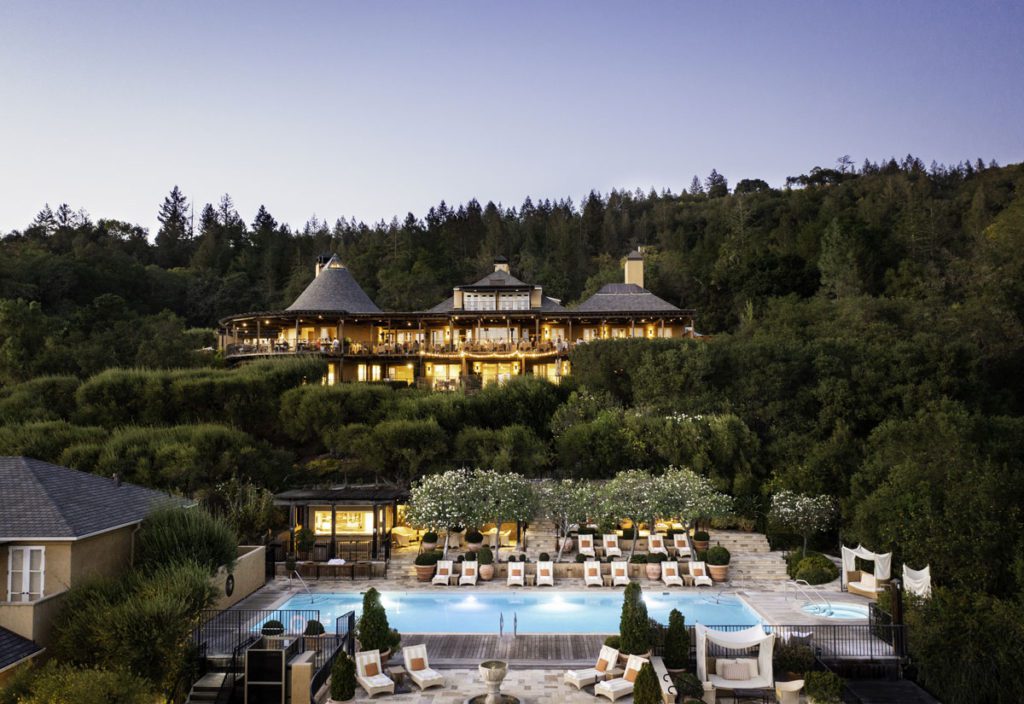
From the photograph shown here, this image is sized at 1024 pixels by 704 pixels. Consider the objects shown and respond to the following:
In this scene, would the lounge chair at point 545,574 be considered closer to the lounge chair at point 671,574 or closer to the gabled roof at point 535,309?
the lounge chair at point 671,574

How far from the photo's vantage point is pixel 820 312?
128 feet

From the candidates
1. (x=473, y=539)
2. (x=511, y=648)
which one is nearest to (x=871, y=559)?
(x=511, y=648)

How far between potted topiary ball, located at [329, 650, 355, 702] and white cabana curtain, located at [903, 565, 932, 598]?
39.0 ft

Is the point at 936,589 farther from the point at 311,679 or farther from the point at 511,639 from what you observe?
the point at 311,679

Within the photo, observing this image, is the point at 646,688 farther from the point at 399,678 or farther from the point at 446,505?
the point at 446,505

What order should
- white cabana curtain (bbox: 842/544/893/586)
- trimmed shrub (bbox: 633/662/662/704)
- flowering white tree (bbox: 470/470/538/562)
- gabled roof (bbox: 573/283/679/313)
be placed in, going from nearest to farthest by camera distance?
trimmed shrub (bbox: 633/662/662/704)
white cabana curtain (bbox: 842/544/893/586)
flowering white tree (bbox: 470/470/538/562)
gabled roof (bbox: 573/283/679/313)

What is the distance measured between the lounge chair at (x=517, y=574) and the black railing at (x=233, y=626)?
5436 mm

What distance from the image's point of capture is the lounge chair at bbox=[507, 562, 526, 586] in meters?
19.5

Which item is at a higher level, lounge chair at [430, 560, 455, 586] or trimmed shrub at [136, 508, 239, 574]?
trimmed shrub at [136, 508, 239, 574]

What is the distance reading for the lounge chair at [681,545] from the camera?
71.4 feet

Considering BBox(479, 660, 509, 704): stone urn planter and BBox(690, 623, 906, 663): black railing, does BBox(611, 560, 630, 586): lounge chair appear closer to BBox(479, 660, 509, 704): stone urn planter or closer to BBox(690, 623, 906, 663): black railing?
BBox(690, 623, 906, 663): black railing

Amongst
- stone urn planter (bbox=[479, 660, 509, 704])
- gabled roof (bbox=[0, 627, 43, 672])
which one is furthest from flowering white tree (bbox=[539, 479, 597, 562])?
gabled roof (bbox=[0, 627, 43, 672])

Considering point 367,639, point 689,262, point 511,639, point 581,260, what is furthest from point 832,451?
point 581,260

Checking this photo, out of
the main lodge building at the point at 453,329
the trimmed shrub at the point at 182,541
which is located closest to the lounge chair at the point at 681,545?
the trimmed shrub at the point at 182,541
